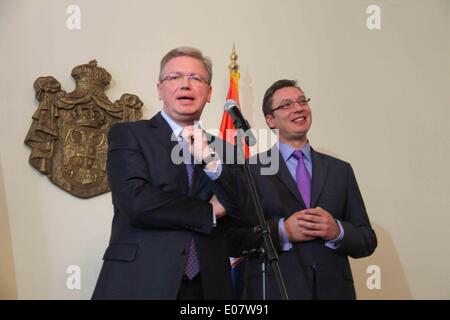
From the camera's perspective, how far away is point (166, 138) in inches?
83.5

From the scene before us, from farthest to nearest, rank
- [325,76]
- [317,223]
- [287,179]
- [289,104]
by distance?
[325,76] → [289,104] → [287,179] → [317,223]

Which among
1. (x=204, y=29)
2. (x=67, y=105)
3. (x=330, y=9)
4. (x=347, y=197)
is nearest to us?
(x=347, y=197)

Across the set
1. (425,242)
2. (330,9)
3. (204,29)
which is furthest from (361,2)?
(425,242)

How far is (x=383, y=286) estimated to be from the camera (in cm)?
424

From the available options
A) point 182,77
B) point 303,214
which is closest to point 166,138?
point 182,77

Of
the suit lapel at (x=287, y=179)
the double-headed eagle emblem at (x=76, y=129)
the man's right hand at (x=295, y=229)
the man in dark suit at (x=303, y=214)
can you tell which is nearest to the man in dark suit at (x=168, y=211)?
the man in dark suit at (x=303, y=214)

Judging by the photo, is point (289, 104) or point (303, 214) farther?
point (289, 104)

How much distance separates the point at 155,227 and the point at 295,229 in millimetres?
729

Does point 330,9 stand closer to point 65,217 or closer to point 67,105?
point 67,105

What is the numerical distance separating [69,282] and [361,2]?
3007 mm

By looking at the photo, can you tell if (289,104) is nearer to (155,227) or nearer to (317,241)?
(317,241)

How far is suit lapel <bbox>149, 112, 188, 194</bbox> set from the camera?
2.06 meters

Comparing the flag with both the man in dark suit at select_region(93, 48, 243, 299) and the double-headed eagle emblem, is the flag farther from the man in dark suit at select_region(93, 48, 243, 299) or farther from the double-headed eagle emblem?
the man in dark suit at select_region(93, 48, 243, 299)

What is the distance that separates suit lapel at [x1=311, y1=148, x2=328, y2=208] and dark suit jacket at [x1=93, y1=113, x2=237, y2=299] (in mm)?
683
